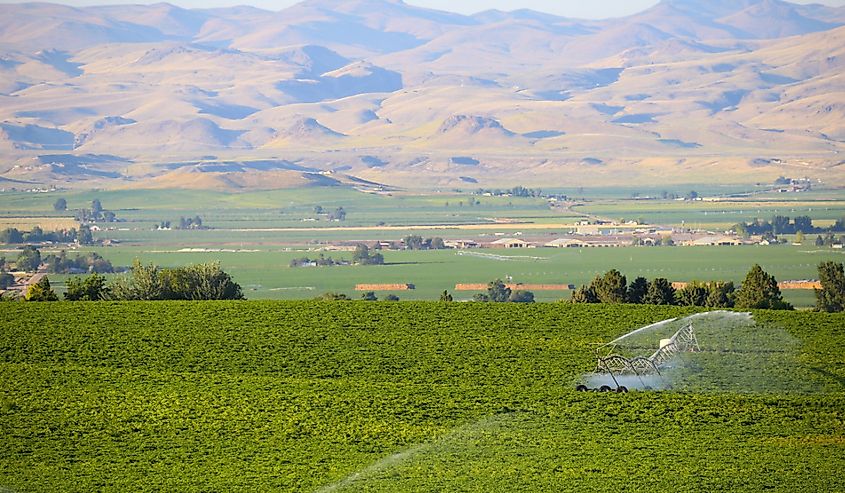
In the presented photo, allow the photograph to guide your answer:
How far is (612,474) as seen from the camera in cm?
3033

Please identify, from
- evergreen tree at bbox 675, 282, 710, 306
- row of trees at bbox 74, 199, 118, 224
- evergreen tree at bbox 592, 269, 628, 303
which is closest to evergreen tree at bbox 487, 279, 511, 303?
evergreen tree at bbox 592, 269, 628, 303

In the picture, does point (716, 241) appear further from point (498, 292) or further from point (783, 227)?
point (498, 292)

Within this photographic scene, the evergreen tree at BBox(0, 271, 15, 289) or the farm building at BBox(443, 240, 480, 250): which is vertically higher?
the farm building at BBox(443, 240, 480, 250)

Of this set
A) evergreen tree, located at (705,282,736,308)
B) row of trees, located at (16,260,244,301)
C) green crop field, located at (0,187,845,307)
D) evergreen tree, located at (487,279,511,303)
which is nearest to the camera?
row of trees, located at (16,260,244,301)

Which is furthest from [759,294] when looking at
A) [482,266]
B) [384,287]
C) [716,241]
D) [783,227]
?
[783,227]

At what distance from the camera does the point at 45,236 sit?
516 feet

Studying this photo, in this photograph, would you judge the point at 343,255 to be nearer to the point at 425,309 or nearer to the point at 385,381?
the point at 425,309

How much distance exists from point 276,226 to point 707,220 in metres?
52.0

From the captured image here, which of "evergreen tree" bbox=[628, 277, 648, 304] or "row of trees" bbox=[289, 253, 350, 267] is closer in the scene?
"evergreen tree" bbox=[628, 277, 648, 304]

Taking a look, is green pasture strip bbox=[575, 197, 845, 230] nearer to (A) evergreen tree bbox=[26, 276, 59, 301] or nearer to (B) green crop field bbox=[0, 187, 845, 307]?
(B) green crop field bbox=[0, 187, 845, 307]

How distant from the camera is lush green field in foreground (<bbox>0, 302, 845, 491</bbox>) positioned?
30469 mm

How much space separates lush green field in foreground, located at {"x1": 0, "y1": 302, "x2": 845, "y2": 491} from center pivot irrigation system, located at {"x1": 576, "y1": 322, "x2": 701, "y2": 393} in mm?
532

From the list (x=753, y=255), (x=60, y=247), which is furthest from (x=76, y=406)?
(x=60, y=247)

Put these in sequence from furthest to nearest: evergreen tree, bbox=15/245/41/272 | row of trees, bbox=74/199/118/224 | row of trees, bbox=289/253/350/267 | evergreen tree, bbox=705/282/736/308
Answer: row of trees, bbox=74/199/118/224
row of trees, bbox=289/253/350/267
evergreen tree, bbox=15/245/41/272
evergreen tree, bbox=705/282/736/308
